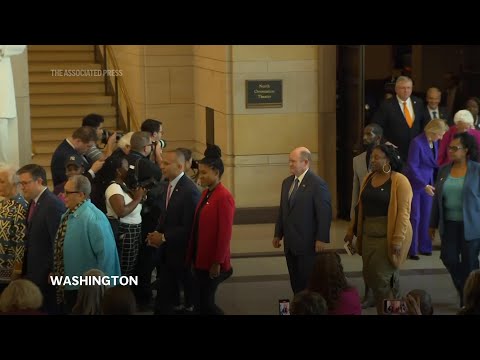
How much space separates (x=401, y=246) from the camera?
11.0m

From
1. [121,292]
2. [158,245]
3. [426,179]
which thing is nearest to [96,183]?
[158,245]

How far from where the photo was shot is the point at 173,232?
11.1 metres

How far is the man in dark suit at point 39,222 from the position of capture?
10.5m

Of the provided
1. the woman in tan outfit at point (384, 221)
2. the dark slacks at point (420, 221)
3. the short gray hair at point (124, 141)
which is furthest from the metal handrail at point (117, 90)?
the dark slacks at point (420, 221)

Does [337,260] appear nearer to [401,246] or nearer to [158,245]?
[401,246]

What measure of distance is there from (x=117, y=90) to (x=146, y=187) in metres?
1.95

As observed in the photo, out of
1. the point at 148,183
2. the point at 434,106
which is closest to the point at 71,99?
the point at 148,183

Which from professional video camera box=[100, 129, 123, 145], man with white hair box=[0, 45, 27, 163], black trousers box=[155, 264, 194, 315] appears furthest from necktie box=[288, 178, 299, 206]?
man with white hair box=[0, 45, 27, 163]

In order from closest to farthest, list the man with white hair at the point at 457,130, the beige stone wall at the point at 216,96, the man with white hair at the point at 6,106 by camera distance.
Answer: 1. the man with white hair at the point at 6,106
2. the man with white hair at the point at 457,130
3. the beige stone wall at the point at 216,96

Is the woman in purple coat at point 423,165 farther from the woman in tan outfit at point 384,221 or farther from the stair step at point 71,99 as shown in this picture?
the stair step at point 71,99

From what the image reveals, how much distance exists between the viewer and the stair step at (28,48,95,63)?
12.1 metres

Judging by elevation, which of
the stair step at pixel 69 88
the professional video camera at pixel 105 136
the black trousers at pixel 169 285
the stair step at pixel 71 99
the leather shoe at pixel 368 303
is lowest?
the leather shoe at pixel 368 303

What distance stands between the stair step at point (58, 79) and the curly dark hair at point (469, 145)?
379 cm

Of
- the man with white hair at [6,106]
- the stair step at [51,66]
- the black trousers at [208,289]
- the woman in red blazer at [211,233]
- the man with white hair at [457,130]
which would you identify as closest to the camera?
the woman in red blazer at [211,233]
